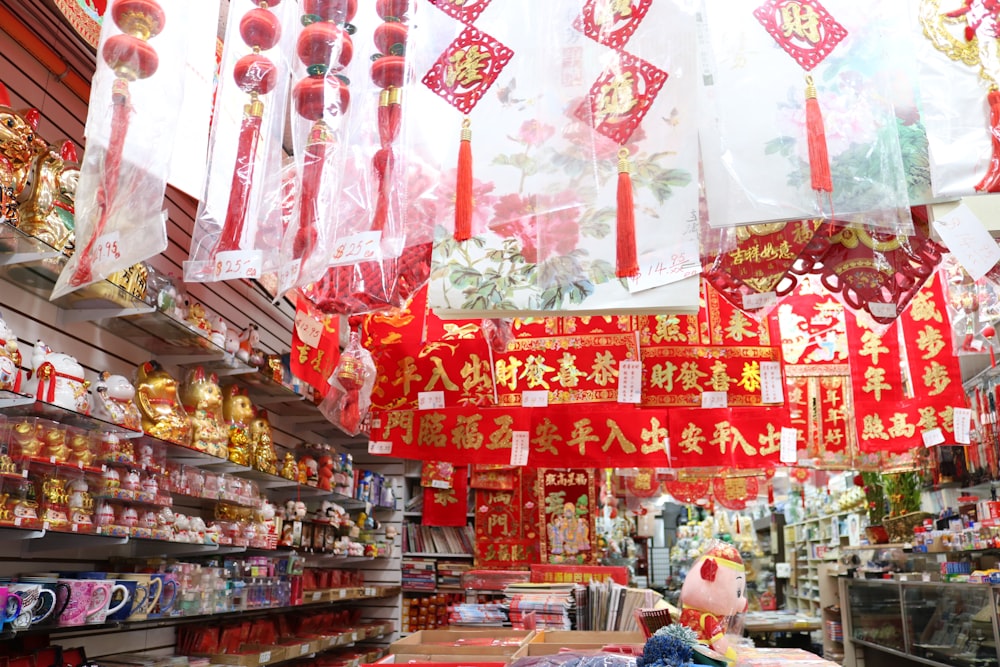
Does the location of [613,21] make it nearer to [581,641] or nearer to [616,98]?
[616,98]

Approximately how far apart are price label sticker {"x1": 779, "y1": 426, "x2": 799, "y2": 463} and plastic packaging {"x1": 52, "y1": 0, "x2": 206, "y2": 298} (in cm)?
431

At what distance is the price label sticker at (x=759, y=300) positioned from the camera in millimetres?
2789

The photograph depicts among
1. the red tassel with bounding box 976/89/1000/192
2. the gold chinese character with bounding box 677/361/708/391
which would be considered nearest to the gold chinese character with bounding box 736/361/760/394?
the gold chinese character with bounding box 677/361/708/391

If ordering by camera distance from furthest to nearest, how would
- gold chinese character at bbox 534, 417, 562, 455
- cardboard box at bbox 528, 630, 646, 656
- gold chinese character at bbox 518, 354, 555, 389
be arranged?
gold chinese character at bbox 534, 417, 562, 455, gold chinese character at bbox 518, 354, 555, 389, cardboard box at bbox 528, 630, 646, 656

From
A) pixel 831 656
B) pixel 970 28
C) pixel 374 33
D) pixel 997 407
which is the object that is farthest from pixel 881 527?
pixel 374 33

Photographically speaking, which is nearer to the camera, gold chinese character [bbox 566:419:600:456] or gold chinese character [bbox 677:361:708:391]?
gold chinese character [bbox 677:361:708:391]

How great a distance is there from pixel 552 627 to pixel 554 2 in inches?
129

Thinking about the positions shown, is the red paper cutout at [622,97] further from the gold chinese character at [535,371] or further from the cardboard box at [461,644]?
the gold chinese character at [535,371]

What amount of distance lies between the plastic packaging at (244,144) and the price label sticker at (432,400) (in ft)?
8.12

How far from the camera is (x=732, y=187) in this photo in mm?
2014

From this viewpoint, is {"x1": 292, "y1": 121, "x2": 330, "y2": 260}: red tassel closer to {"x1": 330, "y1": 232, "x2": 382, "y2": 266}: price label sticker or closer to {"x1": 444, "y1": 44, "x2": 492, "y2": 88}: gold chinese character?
{"x1": 330, "y1": 232, "x2": 382, "y2": 266}: price label sticker

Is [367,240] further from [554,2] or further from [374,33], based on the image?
[554,2]

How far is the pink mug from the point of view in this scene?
2.57m

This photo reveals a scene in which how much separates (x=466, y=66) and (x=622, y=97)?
1.42 ft
